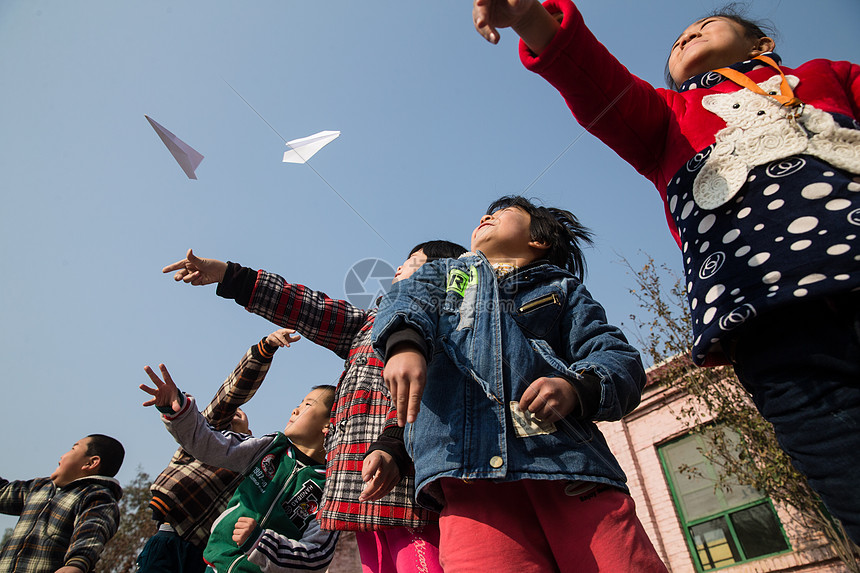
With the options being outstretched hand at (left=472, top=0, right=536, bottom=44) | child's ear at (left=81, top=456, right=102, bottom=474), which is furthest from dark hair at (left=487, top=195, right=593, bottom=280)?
child's ear at (left=81, top=456, right=102, bottom=474)

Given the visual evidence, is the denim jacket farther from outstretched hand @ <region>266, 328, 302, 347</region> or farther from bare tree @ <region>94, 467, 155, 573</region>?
bare tree @ <region>94, 467, 155, 573</region>

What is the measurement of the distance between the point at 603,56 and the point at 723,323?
3.16 feet

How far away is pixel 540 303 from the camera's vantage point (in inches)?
74.4

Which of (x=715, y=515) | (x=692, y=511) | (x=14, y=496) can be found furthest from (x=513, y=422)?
(x=692, y=511)

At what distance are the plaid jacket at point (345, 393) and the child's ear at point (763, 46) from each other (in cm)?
201

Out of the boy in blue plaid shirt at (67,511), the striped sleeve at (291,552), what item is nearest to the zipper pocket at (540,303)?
the striped sleeve at (291,552)

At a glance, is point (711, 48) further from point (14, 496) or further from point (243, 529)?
point (14, 496)

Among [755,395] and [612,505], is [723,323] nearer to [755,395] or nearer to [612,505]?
[755,395]

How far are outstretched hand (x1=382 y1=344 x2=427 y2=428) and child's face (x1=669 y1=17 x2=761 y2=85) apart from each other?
1.57 metres

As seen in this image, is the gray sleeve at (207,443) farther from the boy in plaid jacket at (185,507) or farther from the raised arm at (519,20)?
the raised arm at (519,20)

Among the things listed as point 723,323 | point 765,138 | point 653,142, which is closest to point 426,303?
point 723,323

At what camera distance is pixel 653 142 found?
188cm

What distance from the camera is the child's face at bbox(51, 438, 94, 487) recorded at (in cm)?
414

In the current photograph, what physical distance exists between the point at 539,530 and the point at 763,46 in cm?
199
